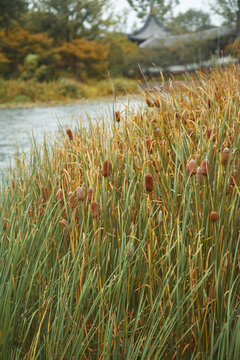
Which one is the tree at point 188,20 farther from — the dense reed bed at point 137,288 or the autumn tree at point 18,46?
the dense reed bed at point 137,288

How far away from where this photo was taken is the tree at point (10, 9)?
A: 23.3m

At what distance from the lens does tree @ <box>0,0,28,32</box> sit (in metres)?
23.3

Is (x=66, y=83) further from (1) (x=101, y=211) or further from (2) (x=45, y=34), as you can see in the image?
(1) (x=101, y=211)

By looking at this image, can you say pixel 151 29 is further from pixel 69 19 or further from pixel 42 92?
pixel 42 92

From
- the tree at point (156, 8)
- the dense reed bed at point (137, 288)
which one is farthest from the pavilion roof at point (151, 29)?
the dense reed bed at point (137, 288)

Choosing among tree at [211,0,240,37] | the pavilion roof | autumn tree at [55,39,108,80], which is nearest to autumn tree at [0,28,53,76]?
autumn tree at [55,39,108,80]

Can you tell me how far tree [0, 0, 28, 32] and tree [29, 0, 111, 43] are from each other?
6.44 metres

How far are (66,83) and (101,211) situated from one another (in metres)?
22.9

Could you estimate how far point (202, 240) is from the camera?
Answer: 1630mm

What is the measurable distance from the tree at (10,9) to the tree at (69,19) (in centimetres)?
644

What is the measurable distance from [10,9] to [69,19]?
10.4m

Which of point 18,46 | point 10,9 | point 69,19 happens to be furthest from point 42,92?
point 69,19

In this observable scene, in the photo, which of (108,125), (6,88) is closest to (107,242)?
(108,125)

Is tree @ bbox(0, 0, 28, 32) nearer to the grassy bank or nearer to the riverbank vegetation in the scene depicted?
the riverbank vegetation
